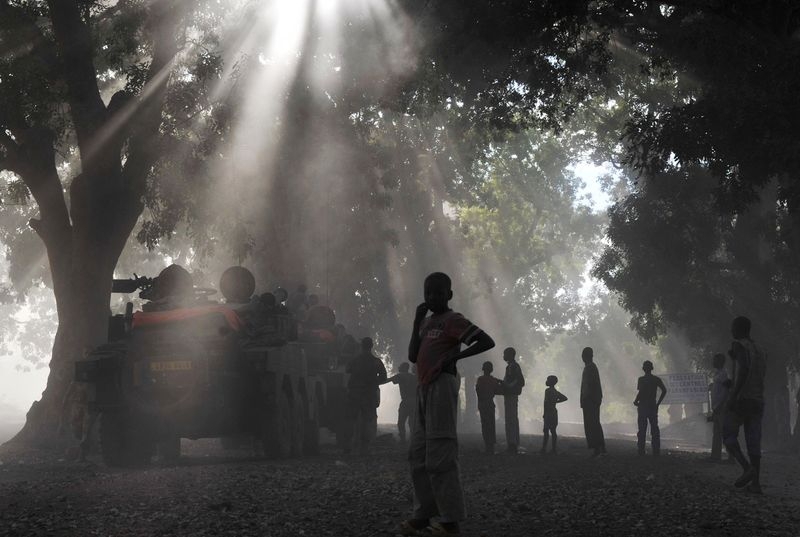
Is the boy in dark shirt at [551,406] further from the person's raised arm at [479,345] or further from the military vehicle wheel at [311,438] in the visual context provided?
the person's raised arm at [479,345]

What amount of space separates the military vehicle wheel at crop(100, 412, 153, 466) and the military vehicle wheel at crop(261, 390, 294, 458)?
5.78ft

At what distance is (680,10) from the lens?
60.1 feet

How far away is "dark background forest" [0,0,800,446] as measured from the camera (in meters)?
17.3

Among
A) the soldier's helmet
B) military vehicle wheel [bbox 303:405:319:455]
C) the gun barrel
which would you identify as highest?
the gun barrel

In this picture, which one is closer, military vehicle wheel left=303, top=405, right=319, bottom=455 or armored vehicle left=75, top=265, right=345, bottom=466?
armored vehicle left=75, top=265, right=345, bottom=466

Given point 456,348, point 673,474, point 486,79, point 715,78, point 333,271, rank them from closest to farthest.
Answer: point 456,348
point 673,474
point 715,78
point 486,79
point 333,271

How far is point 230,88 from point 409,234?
19731 millimetres

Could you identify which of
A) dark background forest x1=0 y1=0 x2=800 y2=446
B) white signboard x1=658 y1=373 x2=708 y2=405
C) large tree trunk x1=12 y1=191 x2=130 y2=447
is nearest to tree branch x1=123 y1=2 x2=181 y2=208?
dark background forest x1=0 y1=0 x2=800 y2=446

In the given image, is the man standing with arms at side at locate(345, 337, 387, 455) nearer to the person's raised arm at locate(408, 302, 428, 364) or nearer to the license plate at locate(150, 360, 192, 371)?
the license plate at locate(150, 360, 192, 371)

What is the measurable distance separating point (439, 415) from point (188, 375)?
23.2ft

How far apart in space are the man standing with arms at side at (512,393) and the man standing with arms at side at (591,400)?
110cm

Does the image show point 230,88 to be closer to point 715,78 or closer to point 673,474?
point 715,78

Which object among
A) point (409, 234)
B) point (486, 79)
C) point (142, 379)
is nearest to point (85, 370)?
point (142, 379)

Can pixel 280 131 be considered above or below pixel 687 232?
above
